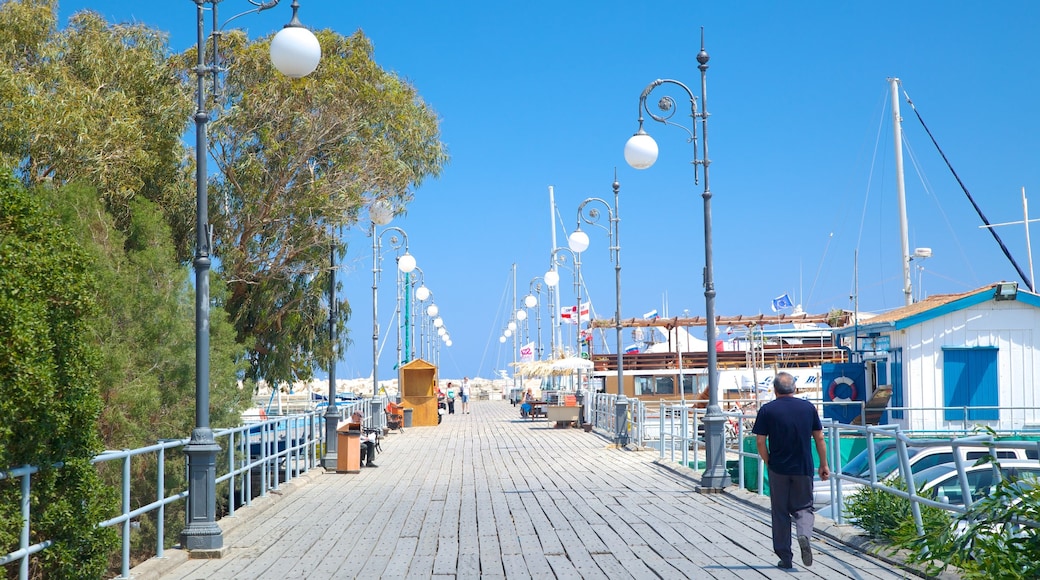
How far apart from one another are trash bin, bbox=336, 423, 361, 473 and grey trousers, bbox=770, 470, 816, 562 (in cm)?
1336

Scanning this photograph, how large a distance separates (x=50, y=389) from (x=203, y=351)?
419 cm

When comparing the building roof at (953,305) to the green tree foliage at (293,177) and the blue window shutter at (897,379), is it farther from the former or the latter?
the green tree foliage at (293,177)

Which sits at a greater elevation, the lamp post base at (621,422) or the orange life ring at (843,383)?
the orange life ring at (843,383)

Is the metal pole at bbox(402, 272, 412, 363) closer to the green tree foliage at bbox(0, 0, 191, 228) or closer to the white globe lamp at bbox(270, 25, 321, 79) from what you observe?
the green tree foliage at bbox(0, 0, 191, 228)

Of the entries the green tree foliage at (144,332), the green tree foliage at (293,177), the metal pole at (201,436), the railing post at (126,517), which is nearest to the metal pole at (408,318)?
the green tree foliage at (293,177)

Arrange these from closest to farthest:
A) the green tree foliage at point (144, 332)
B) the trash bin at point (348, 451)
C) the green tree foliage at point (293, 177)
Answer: the green tree foliage at point (144, 332) → the trash bin at point (348, 451) → the green tree foliage at point (293, 177)

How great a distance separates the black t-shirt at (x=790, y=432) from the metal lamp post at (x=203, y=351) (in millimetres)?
5627

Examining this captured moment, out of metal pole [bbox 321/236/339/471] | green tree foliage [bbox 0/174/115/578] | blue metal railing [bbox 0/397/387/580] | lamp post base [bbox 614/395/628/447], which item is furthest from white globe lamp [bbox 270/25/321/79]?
lamp post base [bbox 614/395/628/447]

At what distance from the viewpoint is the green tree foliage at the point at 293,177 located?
23.2 meters

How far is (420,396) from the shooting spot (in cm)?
4144

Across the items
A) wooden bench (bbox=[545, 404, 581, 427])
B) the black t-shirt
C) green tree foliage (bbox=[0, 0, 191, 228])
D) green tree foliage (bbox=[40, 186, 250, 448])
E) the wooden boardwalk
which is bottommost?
the wooden boardwalk

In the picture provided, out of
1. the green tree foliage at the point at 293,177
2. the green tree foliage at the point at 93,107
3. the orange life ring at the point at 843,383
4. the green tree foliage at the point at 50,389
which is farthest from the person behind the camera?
the orange life ring at the point at 843,383

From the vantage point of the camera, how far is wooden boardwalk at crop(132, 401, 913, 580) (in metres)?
10.1

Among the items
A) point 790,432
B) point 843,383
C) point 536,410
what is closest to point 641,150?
point 790,432
